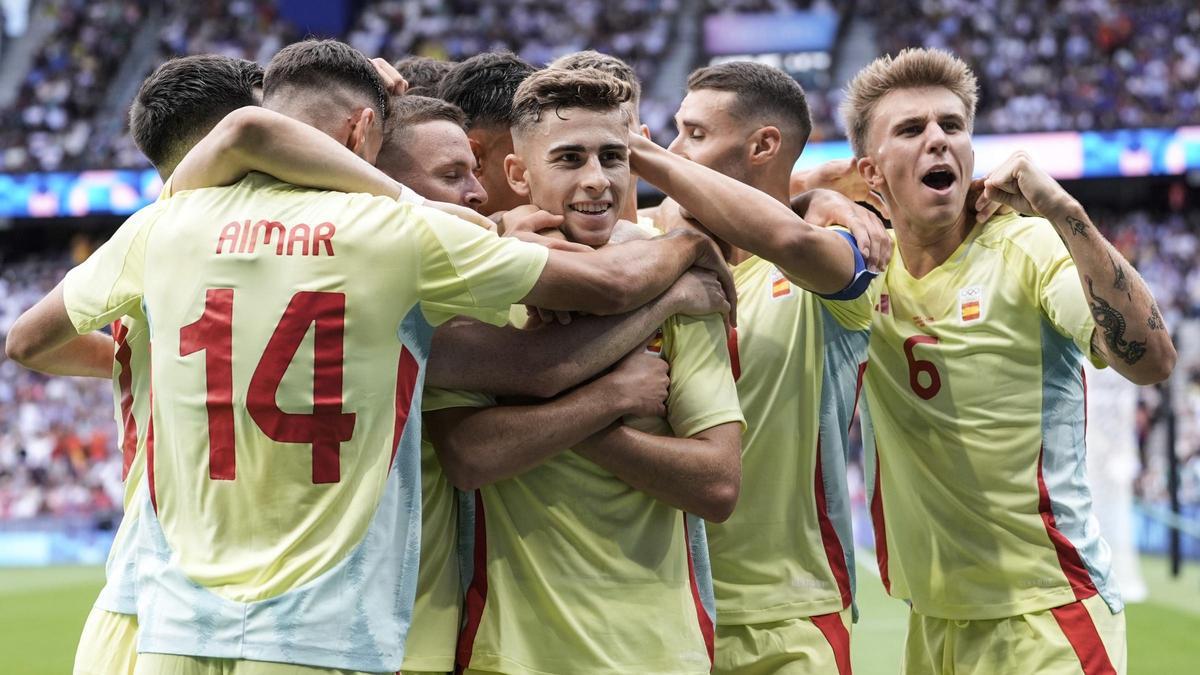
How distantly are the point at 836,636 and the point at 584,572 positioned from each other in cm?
110

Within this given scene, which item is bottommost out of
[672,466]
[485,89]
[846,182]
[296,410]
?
[672,466]

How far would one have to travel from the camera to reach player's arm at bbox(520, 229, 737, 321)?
3.15m

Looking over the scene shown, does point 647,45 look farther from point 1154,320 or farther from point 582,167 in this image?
point 582,167

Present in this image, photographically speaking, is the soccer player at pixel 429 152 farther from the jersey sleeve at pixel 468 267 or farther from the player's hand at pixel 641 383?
the player's hand at pixel 641 383

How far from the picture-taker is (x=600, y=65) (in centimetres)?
375

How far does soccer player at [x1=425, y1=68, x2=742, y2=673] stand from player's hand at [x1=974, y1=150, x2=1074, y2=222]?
1269 mm

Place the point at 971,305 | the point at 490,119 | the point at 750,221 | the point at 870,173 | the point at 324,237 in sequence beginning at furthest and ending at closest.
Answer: the point at 870,173
the point at 971,305
the point at 490,119
the point at 750,221
the point at 324,237

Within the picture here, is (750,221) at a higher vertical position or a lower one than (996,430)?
higher

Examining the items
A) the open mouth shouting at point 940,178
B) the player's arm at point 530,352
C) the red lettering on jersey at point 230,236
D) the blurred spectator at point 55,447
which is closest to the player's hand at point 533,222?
the player's arm at point 530,352

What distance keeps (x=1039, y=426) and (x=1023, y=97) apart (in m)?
26.5

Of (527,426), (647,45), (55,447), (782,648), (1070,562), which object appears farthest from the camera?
(647,45)

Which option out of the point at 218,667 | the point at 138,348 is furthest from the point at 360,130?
the point at 218,667

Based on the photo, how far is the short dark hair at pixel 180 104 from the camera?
3.79 metres

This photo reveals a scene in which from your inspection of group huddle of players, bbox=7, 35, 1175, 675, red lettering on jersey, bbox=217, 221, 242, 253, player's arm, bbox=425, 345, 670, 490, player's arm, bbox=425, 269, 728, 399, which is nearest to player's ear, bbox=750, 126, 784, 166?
group huddle of players, bbox=7, 35, 1175, 675
